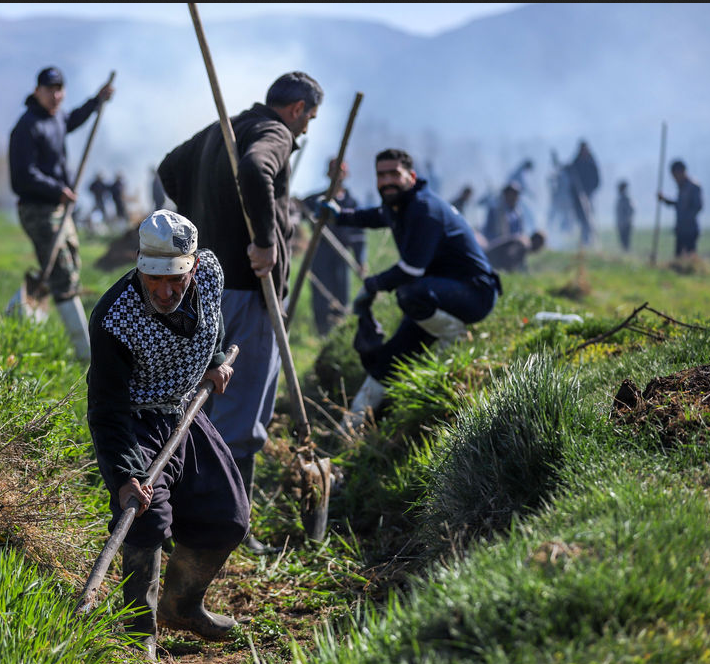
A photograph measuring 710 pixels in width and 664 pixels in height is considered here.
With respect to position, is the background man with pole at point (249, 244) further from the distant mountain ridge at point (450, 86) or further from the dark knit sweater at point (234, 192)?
the distant mountain ridge at point (450, 86)

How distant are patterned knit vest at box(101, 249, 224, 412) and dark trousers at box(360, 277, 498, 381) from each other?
227 cm

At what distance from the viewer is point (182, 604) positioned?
373 cm

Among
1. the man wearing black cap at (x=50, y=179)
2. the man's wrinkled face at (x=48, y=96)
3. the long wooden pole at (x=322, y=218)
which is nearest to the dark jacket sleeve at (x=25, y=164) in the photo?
the man wearing black cap at (x=50, y=179)

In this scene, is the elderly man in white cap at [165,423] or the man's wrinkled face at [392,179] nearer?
the elderly man in white cap at [165,423]

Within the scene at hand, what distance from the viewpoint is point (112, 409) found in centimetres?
322

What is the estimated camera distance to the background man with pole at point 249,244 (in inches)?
182

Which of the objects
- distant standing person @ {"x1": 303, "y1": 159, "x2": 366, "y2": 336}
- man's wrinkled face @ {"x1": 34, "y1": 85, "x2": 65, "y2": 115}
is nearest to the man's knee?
man's wrinkled face @ {"x1": 34, "y1": 85, "x2": 65, "y2": 115}

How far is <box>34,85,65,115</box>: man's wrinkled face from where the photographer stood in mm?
7289

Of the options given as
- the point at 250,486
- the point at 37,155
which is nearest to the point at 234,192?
the point at 250,486

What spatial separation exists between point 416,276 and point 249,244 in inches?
51.1

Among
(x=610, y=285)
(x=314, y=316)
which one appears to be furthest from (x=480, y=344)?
(x=610, y=285)

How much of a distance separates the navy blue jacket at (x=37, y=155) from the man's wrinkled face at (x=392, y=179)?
3.10 m

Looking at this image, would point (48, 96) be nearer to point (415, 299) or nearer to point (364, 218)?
point (364, 218)

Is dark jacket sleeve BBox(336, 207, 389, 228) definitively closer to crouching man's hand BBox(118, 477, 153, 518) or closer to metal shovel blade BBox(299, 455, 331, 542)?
metal shovel blade BBox(299, 455, 331, 542)
